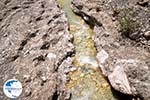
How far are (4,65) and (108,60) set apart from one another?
3513 mm

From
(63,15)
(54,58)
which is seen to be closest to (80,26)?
(63,15)

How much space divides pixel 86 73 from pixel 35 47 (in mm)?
2135

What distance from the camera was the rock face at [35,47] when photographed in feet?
29.9

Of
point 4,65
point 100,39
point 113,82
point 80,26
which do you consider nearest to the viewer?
point 113,82

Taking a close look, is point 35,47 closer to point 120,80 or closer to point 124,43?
point 124,43

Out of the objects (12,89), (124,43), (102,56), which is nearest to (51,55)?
(102,56)

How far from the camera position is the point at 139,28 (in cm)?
1016

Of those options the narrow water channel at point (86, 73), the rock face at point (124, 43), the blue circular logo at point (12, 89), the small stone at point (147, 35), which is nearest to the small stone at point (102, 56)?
the rock face at point (124, 43)

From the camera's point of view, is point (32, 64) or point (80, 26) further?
point (80, 26)

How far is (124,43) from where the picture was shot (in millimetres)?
10234

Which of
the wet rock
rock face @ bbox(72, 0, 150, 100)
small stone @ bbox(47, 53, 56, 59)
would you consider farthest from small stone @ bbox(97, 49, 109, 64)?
small stone @ bbox(47, 53, 56, 59)

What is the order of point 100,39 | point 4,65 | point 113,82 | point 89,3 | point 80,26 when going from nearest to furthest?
1. point 113,82
2. point 4,65
3. point 100,39
4. point 80,26
5. point 89,3

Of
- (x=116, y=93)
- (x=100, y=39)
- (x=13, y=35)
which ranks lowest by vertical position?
(x=116, y=93)

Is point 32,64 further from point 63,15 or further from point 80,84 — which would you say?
point 63,15
